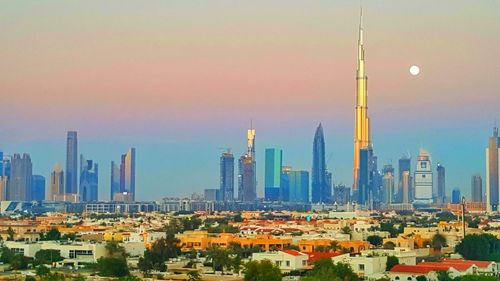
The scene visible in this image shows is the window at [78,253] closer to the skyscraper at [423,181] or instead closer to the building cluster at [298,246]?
the building cluster at [298,246]

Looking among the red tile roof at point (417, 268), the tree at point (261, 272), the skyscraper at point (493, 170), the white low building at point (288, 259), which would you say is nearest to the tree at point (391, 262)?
the red tile roof at point (417, 268)

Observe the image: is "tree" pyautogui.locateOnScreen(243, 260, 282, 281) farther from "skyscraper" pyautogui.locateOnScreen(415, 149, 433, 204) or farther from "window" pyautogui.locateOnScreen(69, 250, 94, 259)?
"skyscraper" pyautogui.locateOnScreen(415, 149, 433, 204)

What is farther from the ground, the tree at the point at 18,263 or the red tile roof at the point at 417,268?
the red tile roof at the point at 417,268

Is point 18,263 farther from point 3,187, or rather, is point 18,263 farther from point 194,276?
point 3,187

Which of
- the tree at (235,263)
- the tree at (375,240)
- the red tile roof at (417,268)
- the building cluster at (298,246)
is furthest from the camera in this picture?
the tree at (375,240)

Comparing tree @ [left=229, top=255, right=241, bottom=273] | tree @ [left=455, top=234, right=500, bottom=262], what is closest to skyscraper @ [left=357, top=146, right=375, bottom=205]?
tree @ [left=455, top=234, right=500, bottom=262]

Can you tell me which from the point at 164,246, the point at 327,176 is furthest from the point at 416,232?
the point at 327,176

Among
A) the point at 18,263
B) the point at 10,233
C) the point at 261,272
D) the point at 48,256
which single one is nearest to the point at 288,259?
the point at 261,272
